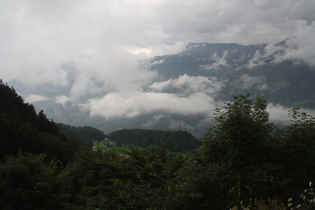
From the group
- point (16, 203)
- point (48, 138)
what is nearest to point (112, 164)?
point (16, 203)

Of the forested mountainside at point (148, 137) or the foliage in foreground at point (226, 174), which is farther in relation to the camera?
the forested mountainside at point (148, 137)

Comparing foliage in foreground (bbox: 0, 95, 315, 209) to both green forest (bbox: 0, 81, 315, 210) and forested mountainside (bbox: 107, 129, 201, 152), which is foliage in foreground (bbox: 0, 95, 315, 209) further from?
forested mountainside (bbox: 107, 129, 201, 152)

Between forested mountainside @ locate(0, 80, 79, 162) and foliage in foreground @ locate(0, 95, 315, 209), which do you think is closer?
foliage in foreground @ locate(0, 95, 315, 209)

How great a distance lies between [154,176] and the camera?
36.1 ft

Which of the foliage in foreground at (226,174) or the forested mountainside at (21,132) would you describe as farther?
the forested mountainside at (21,132)

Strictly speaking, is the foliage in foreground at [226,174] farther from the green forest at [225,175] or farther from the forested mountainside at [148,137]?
the forested mountainside at [148,137]

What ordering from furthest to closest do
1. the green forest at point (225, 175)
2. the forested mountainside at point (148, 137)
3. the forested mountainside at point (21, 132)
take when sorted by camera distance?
1. the forested mountainside at point (148, 137)
2. the forested mountainside at point (21, 132)
3. the green forest at point (225, 175)

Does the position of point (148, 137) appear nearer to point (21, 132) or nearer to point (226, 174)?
point (21, 132)

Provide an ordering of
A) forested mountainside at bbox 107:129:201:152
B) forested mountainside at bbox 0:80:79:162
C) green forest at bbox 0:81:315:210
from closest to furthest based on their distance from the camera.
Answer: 1. green forest at bbox 0:81:315:210
2. forested mountainside at bbox 0:80:79:162
3. forested mountainside at bbox 107:129:201:152

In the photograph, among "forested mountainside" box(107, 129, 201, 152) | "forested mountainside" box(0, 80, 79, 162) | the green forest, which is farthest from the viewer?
"forested mountainside" box(107, 129, 201, 152)

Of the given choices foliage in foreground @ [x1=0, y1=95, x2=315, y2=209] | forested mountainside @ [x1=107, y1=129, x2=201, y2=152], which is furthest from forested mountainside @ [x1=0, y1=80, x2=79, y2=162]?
forested mountainside @ [x1=107, y1=129, x2=201, y2=152]

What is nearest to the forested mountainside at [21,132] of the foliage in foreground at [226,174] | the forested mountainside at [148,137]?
the foliage in foreground at [226,174]

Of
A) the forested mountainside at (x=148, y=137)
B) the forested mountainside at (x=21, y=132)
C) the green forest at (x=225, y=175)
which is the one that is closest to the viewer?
the green forest at (x=225, y=175)

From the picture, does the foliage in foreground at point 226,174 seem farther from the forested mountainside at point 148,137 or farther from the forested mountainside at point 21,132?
the forested mountainside at point 148,137
